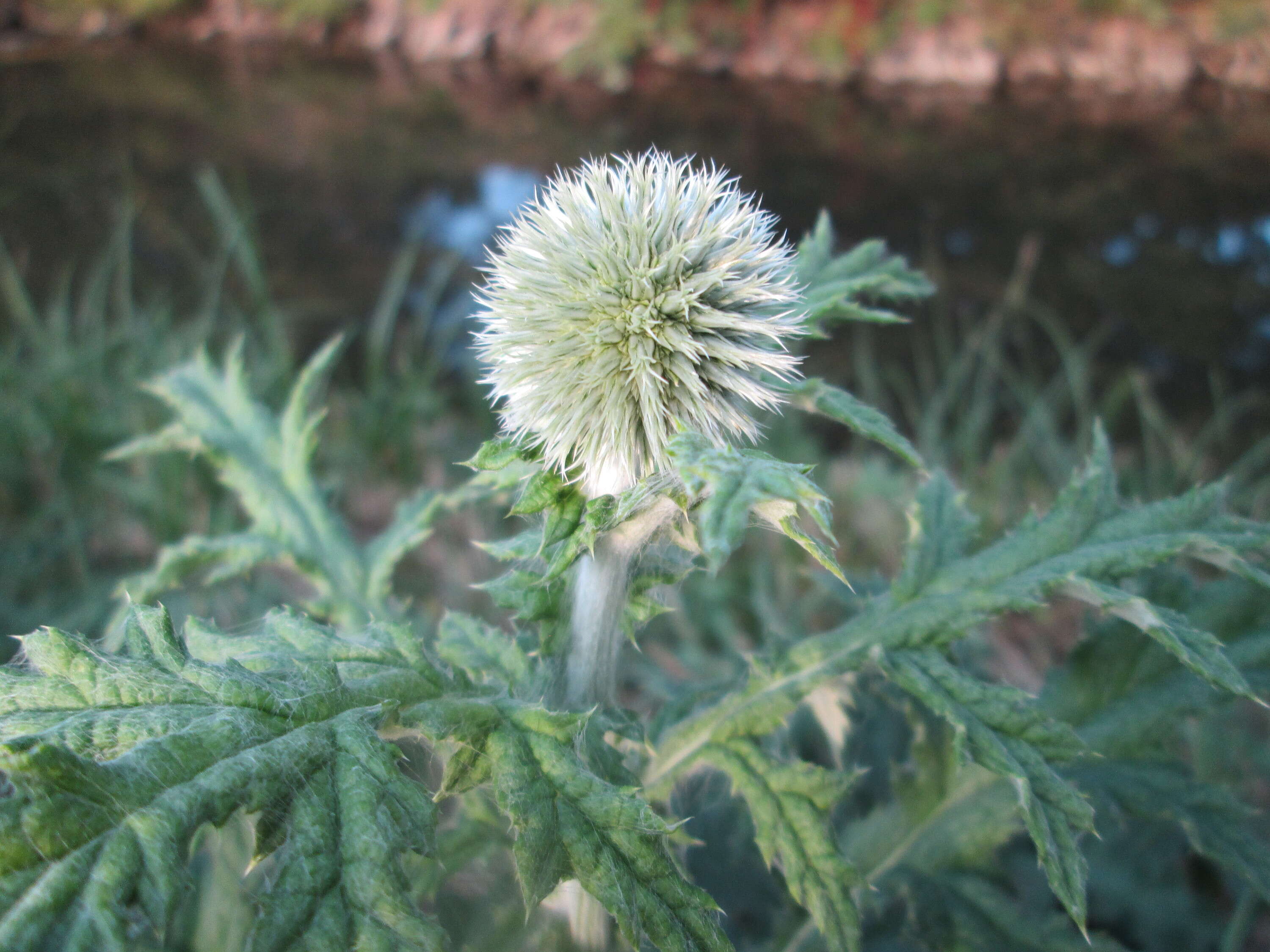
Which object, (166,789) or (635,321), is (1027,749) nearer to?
(635,321)

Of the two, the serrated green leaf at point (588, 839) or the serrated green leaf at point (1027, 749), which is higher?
the serrated green leaf at point (1027, 749)

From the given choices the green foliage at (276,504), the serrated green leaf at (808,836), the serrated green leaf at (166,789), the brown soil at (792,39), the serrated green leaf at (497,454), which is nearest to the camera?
the serrated green leaf at (166,789)

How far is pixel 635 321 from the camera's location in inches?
41.1

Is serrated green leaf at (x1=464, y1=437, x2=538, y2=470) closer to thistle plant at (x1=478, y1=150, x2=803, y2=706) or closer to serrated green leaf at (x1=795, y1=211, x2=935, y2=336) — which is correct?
thistle plant at (x1=478, y1=150, x2=803, y2=706)

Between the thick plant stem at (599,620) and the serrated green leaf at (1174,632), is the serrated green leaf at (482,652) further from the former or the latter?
the serrated green leaf at (1174,632)

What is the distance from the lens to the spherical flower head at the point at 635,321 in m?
1.06

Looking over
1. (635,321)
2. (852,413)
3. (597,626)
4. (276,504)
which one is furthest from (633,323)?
(276,504)

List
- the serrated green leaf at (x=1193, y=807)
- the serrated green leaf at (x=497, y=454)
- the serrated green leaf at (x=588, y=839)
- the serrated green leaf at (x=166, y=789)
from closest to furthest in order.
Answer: the serrated green leaf at (x=166, y=789) → the serrated green leaf at (x=588, y=839) → the serrated green leaf at (x=497, y=454) → the serrated green leaf at (x=1193, y=807)

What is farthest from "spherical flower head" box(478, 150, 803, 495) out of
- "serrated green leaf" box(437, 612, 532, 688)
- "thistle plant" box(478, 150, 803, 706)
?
"serrated green leaf" box(437, 612, 532, 688)

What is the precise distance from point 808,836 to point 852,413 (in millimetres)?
595

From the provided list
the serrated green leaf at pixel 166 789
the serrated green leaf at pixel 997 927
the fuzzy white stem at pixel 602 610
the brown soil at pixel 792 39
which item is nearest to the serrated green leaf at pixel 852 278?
the fuzzy white stem at pixel 602 610

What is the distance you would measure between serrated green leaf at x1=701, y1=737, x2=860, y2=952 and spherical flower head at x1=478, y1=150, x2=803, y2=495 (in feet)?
1.59

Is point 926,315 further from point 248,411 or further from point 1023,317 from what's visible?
point 248,411

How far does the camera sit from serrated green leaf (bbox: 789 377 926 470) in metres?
1.15
